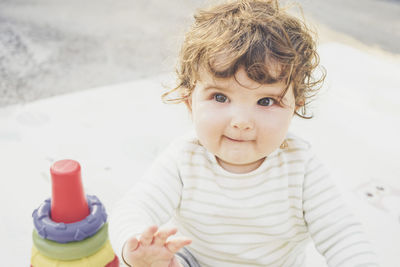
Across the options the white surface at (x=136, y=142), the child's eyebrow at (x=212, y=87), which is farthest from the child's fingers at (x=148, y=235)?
the white surface at (x=136, y=142)

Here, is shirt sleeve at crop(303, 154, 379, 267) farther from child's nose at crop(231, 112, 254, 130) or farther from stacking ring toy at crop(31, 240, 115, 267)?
stacking ring toy at crop(31, 240, 115, 267)

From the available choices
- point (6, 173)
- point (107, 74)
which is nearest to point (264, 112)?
point (6, 173)

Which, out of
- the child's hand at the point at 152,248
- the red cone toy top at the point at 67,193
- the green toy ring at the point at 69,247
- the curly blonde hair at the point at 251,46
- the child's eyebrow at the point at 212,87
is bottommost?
the child's hand at the point at 152,248

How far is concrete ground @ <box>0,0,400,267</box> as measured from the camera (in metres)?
1.00

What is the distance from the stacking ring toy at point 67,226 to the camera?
0.48 metres

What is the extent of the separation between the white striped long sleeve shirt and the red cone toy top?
0.22m

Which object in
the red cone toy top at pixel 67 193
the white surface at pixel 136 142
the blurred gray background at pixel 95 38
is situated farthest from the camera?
the blurred gray background at pixel 95 38

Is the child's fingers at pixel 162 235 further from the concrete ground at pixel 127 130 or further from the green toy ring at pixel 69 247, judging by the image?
the concrete ground at pixel 127 130

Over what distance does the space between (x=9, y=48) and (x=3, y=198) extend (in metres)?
0.84

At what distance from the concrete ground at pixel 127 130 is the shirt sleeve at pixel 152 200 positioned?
26 centimetres

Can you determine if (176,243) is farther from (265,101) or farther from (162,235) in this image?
(265,101)

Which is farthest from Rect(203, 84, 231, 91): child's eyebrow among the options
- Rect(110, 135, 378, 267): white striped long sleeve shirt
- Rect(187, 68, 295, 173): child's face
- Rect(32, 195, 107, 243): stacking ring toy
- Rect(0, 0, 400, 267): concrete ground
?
Rect(0, 0, 400, 267): concrete ground

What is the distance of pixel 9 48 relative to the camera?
5.41 feet

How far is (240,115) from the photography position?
2.03ft
